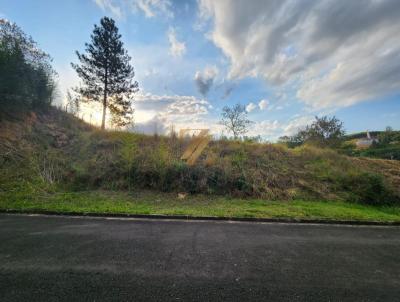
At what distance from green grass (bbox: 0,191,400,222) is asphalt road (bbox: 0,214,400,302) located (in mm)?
918

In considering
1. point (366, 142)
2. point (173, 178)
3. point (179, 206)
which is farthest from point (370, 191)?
point (366, 142)

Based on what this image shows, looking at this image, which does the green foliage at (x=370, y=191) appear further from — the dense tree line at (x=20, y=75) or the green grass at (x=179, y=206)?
the dense tree line at (x=20, y=75)

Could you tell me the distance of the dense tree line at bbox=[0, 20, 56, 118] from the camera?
10086mm

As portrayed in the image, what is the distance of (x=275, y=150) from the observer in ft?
40.1

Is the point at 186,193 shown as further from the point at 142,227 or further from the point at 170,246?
the point at 170,246

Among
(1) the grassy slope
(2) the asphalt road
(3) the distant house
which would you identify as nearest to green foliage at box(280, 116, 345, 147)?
(1) the grassy slope

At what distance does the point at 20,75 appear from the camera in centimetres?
1081

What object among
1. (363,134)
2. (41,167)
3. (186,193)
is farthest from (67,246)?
(363,134)

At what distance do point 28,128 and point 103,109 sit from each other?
6.38 meters

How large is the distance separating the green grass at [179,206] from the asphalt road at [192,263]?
918 millimetres

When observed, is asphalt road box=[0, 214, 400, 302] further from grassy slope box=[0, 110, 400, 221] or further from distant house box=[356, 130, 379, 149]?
distant house box=[356, 130, 379, 149]

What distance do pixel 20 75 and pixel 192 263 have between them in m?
14.3

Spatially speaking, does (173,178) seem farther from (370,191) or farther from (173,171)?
(370,191)

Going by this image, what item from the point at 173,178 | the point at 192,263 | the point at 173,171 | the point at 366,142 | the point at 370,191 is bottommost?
the point at 192,263
